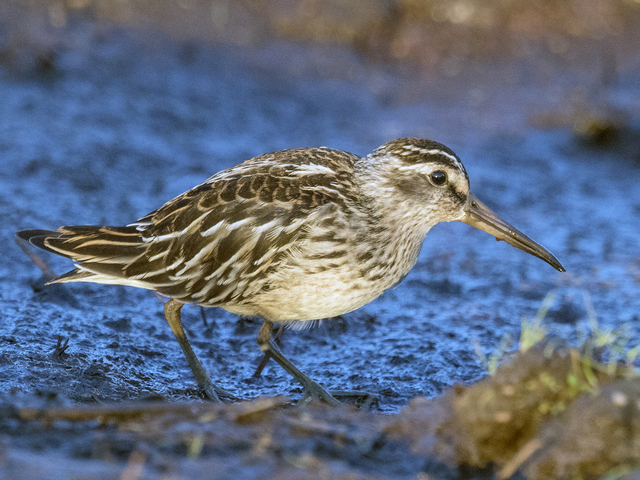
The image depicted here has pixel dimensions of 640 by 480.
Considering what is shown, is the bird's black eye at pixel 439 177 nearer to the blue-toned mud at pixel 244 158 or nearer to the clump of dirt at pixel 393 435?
the blue-toned mud at pixel 244 158

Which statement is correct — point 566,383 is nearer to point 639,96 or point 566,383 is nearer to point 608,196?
point 608,196

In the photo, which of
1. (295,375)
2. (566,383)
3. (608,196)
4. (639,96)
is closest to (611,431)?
(566,383)

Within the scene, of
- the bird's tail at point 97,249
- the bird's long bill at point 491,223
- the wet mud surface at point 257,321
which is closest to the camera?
the wet mud surface at point 257,321

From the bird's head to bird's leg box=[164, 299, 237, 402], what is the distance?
5.41ft

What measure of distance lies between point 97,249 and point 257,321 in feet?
5.56

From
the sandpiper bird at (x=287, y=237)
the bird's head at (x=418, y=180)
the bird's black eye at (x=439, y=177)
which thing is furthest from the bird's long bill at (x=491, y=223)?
the bird's black eye at (x=439, y=177)

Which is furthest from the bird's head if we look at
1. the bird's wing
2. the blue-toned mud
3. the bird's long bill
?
the blue-toned mud

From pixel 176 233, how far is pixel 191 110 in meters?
6.07

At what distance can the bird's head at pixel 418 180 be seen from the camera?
5352 millimetres

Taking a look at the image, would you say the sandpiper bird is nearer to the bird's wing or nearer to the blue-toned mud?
the bird's wing

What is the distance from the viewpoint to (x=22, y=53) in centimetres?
1075

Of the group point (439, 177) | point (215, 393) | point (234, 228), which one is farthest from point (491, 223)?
point (215, 393)

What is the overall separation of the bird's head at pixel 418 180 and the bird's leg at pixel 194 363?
5.41 ft

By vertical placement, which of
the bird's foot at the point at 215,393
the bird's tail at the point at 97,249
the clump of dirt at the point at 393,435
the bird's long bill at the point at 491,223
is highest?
the bird's long bill at the point at 491,223
